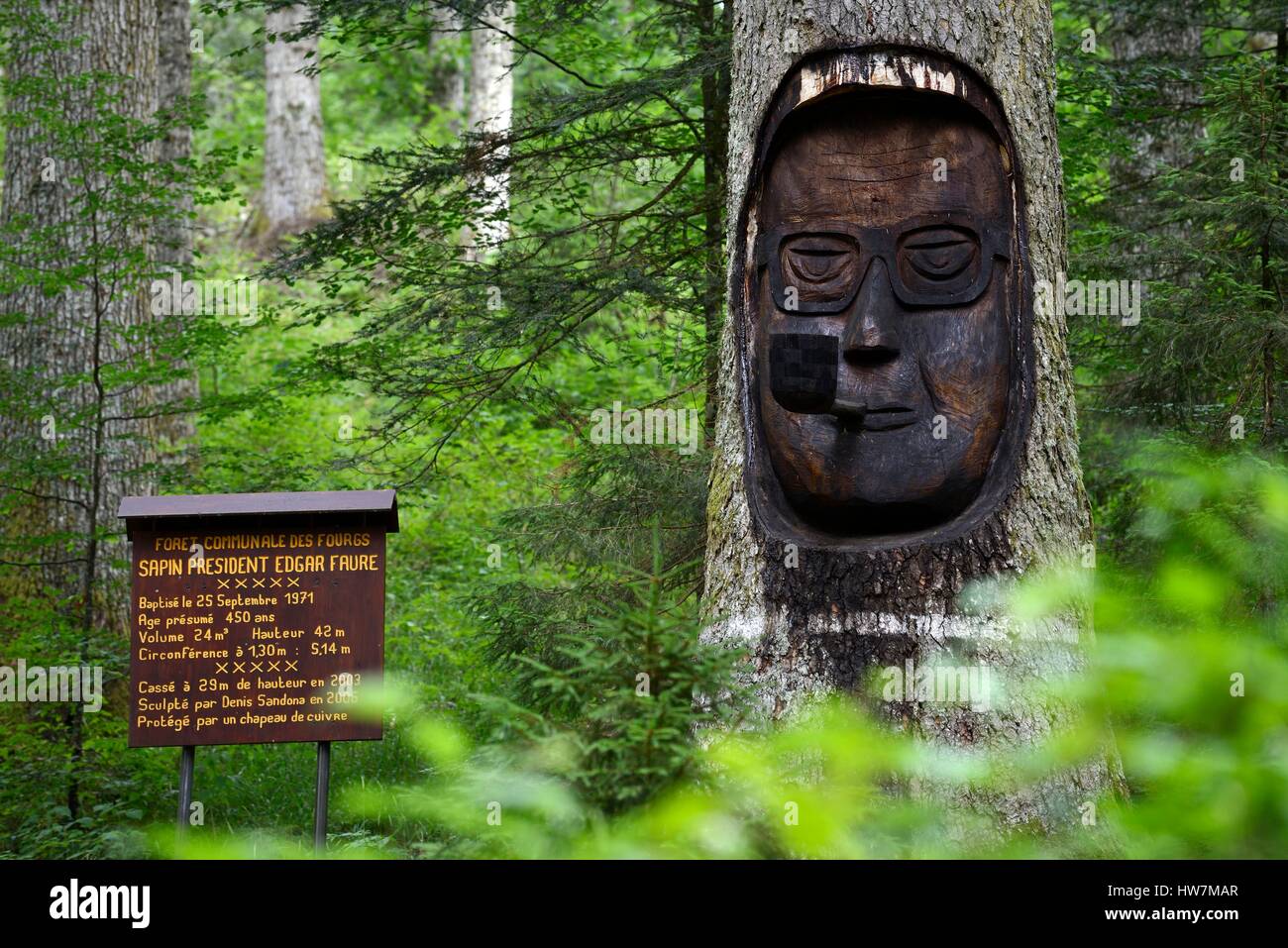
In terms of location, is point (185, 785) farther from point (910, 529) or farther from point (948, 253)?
point (948, 253)

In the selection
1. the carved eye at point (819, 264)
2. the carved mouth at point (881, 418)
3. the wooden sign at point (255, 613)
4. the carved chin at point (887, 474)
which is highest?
the carved eye at point (819, 264)

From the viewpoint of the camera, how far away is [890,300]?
5082mm

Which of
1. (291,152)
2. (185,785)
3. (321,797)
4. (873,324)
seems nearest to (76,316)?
(185,785)

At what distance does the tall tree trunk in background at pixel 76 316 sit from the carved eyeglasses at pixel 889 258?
3.66m

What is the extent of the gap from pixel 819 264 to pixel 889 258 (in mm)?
276

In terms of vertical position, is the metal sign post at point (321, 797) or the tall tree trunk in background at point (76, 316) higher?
the tall tree trunk in background at point (76, 316)

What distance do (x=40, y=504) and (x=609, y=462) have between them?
3571 mm

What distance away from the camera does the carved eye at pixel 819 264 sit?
5148 millimetres

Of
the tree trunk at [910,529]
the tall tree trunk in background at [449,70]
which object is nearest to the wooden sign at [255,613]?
the tree trunk at [910,529]

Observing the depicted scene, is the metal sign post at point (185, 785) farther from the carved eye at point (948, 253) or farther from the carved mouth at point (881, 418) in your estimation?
the carved eye at point (948, 253)

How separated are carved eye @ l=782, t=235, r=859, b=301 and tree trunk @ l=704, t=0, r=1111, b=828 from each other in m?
0.14

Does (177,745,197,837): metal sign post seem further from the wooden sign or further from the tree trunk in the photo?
the tree trunk
